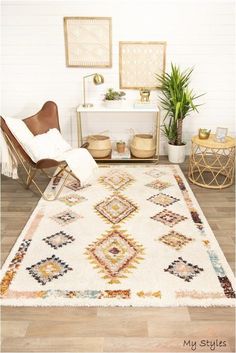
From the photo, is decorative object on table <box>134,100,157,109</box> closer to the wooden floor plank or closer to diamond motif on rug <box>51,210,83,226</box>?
diamond motif on rug <box>51,210,83,226</box>

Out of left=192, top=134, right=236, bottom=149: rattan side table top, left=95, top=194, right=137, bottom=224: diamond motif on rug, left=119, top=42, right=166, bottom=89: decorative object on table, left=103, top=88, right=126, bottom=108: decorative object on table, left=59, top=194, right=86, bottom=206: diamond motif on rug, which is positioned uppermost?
left=119, top=42, right=166, bottom=89: decorative object on table

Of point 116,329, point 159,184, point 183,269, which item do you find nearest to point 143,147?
point 159,184

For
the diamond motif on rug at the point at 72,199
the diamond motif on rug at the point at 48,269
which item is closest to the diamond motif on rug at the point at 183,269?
the diamond motif on rug at the point at 48,269

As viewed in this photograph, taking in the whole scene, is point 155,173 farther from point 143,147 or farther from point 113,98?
point 113,98

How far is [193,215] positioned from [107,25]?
9.00 ft

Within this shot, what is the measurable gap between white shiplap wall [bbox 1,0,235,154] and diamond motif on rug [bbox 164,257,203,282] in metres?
2.76

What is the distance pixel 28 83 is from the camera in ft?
15.9

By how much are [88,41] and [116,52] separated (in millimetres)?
389

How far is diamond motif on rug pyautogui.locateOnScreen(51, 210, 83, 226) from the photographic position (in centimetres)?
324

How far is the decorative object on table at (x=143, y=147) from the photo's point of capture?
470cm

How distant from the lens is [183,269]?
8.48 feet

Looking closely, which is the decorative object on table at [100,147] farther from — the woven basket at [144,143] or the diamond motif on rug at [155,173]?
the diamond motif on rug at [155,173]

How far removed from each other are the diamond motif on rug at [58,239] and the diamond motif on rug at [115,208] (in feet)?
1.49

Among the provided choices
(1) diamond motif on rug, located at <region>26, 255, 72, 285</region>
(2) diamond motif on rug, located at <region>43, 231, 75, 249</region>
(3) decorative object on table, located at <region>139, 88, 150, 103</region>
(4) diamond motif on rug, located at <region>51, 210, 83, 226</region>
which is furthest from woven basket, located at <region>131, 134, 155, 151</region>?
(1) diamond motif on rug, located at <region>26, 255, 72, 285</region>
